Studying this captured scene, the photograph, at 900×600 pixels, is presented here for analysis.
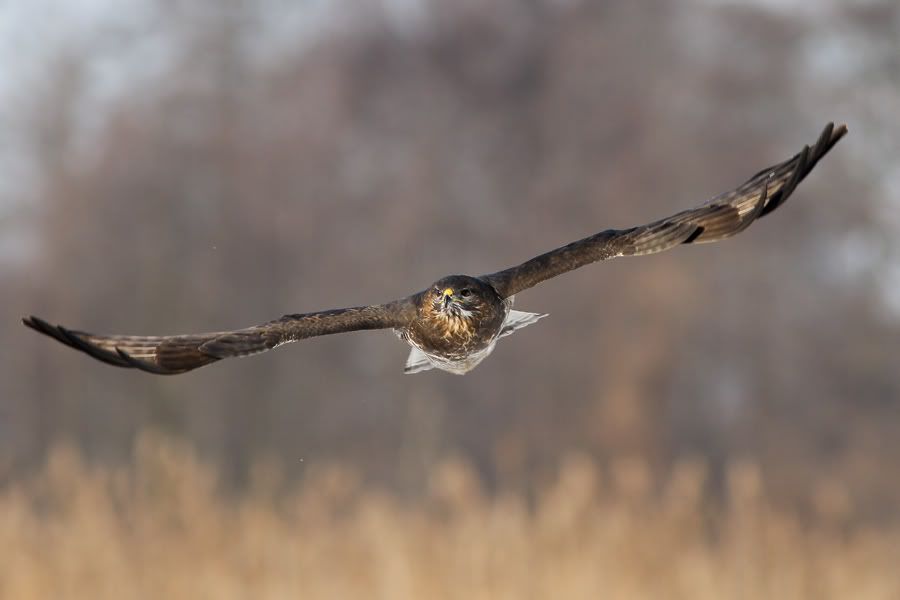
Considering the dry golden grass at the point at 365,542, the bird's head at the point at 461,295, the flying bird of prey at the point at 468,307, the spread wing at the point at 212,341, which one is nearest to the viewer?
the spread wing at the point at 212,341

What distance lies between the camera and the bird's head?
8.36ft

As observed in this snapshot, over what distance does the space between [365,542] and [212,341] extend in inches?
139

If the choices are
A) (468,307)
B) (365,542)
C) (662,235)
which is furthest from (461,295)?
(365,542)

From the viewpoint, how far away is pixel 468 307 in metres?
2.57

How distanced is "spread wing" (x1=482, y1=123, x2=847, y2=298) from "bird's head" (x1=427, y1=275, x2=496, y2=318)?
91mm

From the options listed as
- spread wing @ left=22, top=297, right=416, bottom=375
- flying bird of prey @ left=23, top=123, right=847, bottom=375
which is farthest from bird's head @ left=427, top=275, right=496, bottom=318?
spread wing @ left=22, top=297, right=416, bottom=375

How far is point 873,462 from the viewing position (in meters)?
13.5

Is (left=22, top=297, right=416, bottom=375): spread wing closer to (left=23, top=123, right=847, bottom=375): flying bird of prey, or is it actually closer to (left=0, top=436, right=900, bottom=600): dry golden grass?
(left=23, top=123, right=847, bottom=375): flying bird of prey

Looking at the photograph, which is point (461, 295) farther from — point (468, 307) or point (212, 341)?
point (212, 341)

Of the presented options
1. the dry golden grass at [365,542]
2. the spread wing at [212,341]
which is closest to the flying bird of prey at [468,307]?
the spread wing at [212,341]

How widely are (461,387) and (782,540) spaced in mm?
8880

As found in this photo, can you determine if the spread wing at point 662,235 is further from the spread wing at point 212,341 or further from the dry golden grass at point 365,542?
the dry golden grass at point 365,542

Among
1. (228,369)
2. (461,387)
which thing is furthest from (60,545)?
(461,387)

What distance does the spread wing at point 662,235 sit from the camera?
8.21 ft
